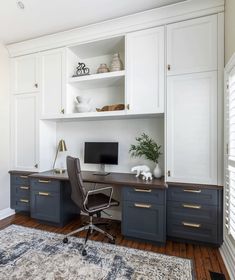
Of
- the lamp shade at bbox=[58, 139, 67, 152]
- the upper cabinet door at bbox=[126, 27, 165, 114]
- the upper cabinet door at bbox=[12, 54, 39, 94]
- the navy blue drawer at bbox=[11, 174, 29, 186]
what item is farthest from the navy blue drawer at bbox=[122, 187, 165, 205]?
the upper cabinet door at bbox=[12, 54, 39, 94]

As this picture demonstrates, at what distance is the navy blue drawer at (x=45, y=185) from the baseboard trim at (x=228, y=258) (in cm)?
213

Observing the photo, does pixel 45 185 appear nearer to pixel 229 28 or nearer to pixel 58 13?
pixel 58 13

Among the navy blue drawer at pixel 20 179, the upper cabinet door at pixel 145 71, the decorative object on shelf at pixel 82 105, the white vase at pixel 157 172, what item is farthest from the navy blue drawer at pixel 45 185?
the upper cabinet door at pixel 145 71

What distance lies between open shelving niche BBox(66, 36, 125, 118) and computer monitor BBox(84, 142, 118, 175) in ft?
1.70

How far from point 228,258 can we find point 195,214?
48 cm

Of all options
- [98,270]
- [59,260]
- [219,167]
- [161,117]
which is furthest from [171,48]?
[59,260]

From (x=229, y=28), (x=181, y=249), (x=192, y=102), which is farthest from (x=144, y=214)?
(x=229, y=28)

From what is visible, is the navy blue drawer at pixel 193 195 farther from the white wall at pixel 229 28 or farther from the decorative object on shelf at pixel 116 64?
the decorative object on shelf at pixel 116 64

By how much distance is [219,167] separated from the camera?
209 centimetres

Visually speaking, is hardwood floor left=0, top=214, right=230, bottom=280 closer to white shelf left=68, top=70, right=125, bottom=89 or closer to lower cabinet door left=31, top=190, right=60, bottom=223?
lower cabinet door left=31, top=190, right=60, bottom=223

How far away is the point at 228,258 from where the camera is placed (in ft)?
6.02

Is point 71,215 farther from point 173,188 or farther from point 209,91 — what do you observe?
point 209,91

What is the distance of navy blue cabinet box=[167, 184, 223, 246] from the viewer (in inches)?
81.8

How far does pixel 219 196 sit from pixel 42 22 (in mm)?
3167
